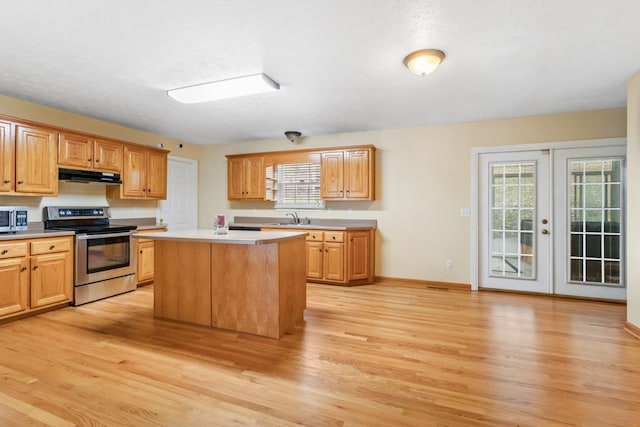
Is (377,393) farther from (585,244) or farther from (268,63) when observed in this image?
(585,244)

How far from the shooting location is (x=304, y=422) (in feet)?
5.68

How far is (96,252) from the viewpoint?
156 inches

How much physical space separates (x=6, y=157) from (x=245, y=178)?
122 inches

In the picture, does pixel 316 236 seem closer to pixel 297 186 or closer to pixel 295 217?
pixel 295 217

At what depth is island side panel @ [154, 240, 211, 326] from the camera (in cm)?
313

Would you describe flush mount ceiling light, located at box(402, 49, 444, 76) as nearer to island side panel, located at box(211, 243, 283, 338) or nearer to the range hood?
island side panel, located at box(211, 243, 283, 338)

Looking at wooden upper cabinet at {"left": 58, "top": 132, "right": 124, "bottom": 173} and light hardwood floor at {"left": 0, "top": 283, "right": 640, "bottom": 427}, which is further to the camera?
wooden upper cabinet at {"left": 58, "top": 132, "right": 124, "bottom": 173}

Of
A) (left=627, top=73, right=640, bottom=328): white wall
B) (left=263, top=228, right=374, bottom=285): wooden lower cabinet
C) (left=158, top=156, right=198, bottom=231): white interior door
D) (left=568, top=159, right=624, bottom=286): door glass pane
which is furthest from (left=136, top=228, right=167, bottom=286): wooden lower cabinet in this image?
(left=568, top=159, right=624, bottom=286): door glass pane

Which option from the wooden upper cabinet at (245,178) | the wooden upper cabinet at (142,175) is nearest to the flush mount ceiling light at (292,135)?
the wooden upper cabinet at (245,178)

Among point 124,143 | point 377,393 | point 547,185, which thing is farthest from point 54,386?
point 547,185

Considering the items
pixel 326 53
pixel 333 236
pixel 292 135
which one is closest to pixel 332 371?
pixel 326 53

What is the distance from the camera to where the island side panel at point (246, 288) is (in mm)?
2842

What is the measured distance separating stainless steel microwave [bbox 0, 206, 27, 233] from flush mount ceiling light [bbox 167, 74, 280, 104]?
80.8 inches

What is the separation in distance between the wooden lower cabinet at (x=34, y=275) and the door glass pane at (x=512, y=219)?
546 cm
